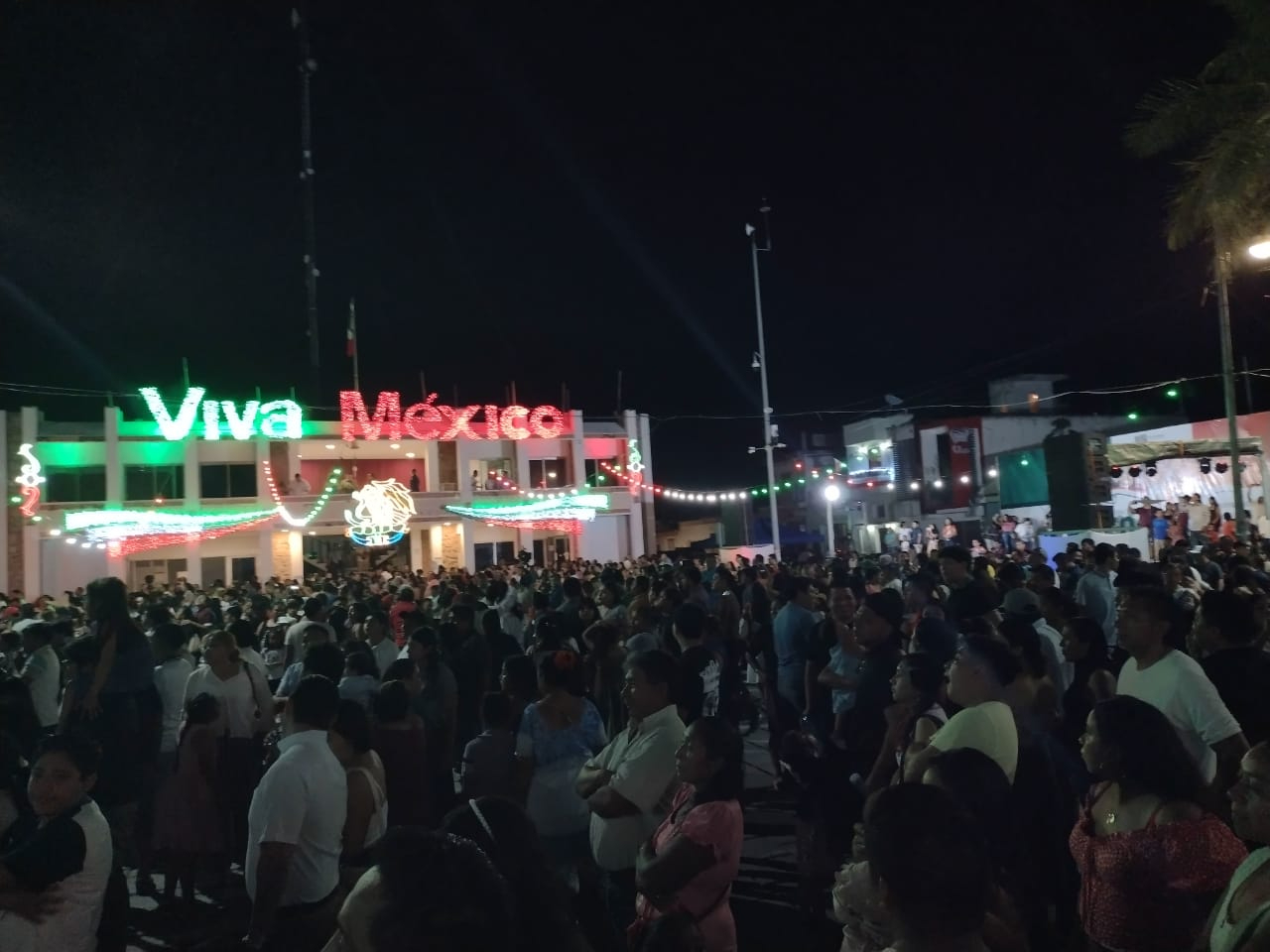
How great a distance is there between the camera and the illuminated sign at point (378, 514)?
24969 mm

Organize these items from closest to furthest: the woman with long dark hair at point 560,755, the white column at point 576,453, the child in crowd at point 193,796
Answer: the woman with long dark hair at point 560,755 < the child in crowd at point 193,796 < the white column at point 576,453

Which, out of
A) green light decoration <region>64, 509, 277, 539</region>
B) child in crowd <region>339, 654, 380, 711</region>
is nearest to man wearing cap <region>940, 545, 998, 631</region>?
child in crowd <region>339, 654, 380, 711</region>

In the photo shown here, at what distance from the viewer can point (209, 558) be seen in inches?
1055

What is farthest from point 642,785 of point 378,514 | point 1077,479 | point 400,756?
point 378,514

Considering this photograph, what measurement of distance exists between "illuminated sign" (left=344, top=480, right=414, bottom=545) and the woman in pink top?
23.1 metres

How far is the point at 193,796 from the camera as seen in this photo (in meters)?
5.38

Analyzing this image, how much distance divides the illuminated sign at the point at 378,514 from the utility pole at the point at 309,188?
6944 mm

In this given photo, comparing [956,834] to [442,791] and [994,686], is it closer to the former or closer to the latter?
[994,686]

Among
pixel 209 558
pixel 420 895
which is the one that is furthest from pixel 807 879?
pixel 209 558

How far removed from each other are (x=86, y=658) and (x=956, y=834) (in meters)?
5.72

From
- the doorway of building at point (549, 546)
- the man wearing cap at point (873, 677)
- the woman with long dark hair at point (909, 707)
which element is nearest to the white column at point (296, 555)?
the doorway of building at point (549, 546)

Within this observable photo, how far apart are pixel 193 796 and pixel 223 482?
24137 mm

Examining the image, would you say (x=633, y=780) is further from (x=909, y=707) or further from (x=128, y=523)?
(x=128, y=523)

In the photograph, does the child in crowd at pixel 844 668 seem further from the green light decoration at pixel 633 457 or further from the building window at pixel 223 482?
the green light decoration at pixel 633 457
